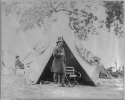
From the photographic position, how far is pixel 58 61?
3.66 m

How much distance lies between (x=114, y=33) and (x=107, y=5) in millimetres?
478

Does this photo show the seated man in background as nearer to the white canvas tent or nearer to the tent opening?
the white canvas tent

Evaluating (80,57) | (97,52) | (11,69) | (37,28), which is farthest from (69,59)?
(11,69)

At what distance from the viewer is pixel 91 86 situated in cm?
368

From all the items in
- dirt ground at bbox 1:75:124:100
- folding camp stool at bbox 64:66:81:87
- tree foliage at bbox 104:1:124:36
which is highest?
tree foliage at bbox 104:1:124:36

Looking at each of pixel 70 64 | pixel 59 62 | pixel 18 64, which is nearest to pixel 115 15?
pixel 70 64

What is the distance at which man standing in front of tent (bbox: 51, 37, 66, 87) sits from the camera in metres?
3.65

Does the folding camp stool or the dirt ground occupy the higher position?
Answer: the folding camp stool

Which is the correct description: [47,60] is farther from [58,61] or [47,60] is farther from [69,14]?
[69,14]

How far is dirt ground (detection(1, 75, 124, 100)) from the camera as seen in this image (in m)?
3.60

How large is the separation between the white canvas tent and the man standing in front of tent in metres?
0.08

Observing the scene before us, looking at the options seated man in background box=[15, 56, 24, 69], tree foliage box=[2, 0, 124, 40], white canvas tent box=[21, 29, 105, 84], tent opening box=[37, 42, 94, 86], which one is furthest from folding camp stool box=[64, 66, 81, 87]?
seated man in background box=[15, 56, 24, 69]

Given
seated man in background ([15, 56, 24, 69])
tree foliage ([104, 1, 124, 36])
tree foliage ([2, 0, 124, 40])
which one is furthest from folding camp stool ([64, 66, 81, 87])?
tree foliage ([104, 1, 124, 36])

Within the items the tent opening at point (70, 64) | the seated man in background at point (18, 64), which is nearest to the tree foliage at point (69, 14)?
the tent opening at point (70, 64)
